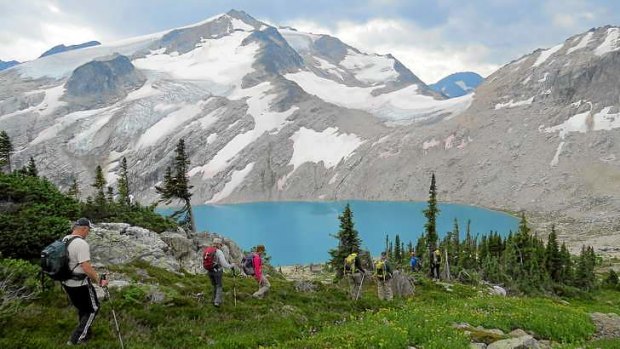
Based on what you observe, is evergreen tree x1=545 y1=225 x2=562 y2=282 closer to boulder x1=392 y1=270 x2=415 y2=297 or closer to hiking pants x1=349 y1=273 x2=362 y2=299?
boulder x1=392 y1=270 x2=415 y2=297

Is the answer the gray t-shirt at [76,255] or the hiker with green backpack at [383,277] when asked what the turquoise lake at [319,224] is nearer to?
the hiker with green backpack at [383,277]

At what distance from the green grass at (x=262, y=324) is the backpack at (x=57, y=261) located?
156 centimetres

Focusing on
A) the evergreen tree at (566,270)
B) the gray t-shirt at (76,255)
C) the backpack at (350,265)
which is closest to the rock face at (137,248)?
the backpack at (350,265)

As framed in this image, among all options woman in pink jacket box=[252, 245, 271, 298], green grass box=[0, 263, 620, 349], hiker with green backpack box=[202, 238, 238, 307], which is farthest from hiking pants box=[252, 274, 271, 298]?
hiker with green backpack box=[202, 238, 238, 307]

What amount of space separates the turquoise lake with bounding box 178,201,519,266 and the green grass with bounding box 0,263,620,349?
87.5 meters

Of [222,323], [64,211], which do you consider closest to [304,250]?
[64,211]

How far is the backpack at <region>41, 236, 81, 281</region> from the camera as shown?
963 centimetres

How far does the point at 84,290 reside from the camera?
33.3 ft

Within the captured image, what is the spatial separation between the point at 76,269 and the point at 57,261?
438mm

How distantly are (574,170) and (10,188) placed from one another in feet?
620

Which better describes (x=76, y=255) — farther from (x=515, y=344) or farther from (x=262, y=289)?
(x=515, y=344)

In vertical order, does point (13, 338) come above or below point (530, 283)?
above

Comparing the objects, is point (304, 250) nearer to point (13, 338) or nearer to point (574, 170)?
point (13, 338)

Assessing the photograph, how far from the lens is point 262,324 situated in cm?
1380
